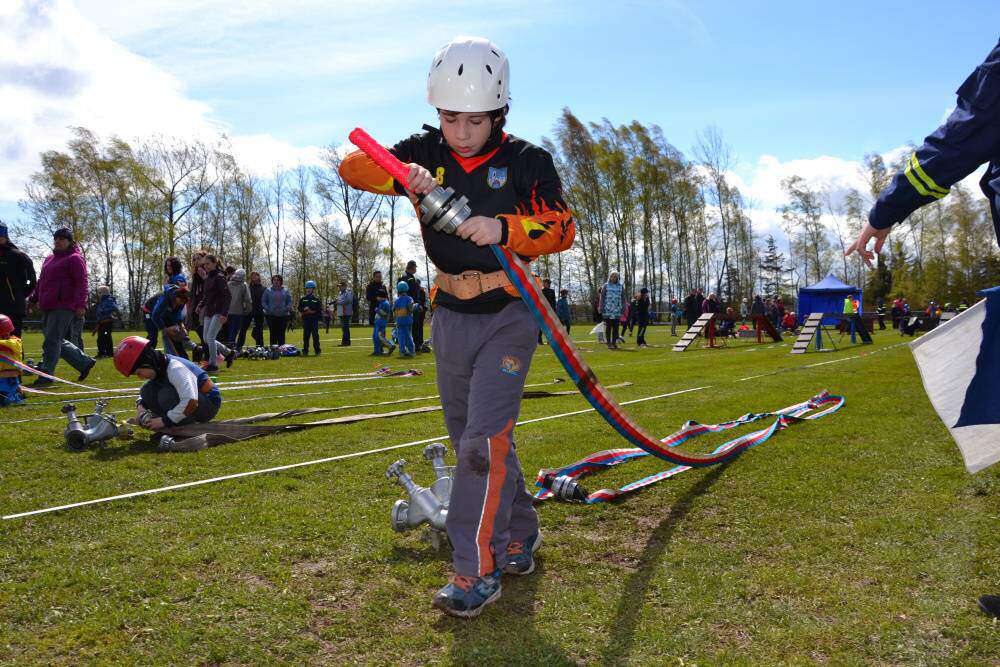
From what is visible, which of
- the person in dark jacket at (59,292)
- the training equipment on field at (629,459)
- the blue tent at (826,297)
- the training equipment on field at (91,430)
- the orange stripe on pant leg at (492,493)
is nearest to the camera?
the orange stripe on pant leg at (492,493)

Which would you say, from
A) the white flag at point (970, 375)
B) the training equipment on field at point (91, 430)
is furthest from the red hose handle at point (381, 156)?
the training equipment on field at point (91, 430)

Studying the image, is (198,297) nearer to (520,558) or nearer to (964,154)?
(520,558)

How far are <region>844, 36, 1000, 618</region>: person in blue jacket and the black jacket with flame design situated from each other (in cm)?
133

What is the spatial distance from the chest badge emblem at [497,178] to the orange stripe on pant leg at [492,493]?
3.50ft

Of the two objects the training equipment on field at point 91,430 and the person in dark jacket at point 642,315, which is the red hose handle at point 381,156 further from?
the person in dark jacket at point 642,315

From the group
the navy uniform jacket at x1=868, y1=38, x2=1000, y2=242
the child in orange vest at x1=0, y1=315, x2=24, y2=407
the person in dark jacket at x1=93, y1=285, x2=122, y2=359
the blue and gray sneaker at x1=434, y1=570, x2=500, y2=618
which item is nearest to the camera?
the navy uniform jacket at x1=868, y1=38, x2=1000, y2=242

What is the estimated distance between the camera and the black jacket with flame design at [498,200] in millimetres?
3223

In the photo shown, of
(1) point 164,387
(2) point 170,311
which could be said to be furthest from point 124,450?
(2) point 170,311

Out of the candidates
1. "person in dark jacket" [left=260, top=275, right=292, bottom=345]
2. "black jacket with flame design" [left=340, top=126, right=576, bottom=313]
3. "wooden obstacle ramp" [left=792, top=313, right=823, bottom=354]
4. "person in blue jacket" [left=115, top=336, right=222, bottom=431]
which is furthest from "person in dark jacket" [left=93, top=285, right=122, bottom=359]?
"wooden obstacle ramp" [left=792, top=313, right=823, bottom=354]

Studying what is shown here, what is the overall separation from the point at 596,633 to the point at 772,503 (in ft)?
6.64

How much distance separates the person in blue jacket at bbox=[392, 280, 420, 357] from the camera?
16.8m

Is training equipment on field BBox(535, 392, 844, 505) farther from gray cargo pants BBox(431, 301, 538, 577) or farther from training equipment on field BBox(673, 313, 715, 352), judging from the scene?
training equipment on field BBox(673, 313, 715, 352)

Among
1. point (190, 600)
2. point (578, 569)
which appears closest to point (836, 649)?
point (578, 569)

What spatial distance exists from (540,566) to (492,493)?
57 centimetres
